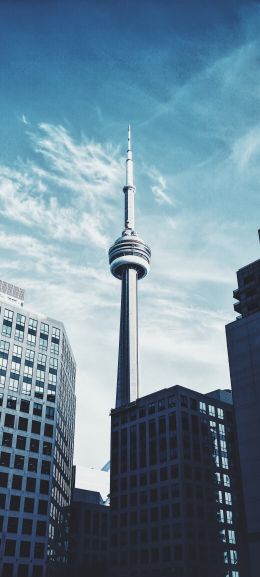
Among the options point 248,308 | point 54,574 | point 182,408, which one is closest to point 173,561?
point 54,574

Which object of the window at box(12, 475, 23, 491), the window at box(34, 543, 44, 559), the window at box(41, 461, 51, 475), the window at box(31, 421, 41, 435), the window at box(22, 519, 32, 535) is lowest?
the window at box(34, 543, 44, 559)

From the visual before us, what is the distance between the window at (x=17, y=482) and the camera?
108 metres

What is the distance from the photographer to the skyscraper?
116 m

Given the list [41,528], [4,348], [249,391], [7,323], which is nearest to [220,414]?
[249,391]

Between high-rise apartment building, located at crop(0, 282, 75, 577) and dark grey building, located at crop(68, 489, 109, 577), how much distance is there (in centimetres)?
1173

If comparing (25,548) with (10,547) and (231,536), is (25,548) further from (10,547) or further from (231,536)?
(231,536)

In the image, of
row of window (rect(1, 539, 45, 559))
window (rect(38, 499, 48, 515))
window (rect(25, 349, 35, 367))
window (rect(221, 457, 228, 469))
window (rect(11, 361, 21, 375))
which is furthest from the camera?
window (rect(221, 457, 228, 469))

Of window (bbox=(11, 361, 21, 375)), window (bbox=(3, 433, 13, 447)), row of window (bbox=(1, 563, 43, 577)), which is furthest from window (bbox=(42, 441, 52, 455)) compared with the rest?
row of window (bbox=(1, 563, 43, 577))

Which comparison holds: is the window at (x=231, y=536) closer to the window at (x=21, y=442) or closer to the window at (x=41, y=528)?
the window at (x=41, y=528)

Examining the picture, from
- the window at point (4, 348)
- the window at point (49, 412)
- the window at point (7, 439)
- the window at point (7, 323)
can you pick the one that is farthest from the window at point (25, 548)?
the window at point (7, 323)

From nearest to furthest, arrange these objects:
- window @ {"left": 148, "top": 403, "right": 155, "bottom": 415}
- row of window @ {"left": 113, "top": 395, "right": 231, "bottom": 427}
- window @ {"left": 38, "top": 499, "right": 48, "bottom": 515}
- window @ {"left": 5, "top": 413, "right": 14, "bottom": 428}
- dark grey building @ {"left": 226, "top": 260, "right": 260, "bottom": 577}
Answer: dark grey building @ {"left": 226, "top": 260, "right": 260, "bottom": 577}, window @ {"left": 38, "top": 499, "right": 48, "bottom": 515}, window @ {"left": 5, "top": 413, "right": 14, "bottom": 428}, row of window @ {"left": 113, "top": 395, "right": 231, "bottom": 427}, window @ {"left": 148, "top": 403, "right": 155, "bottom": 415}

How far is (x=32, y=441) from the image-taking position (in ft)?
379

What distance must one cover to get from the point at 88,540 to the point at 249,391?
71.9 metres

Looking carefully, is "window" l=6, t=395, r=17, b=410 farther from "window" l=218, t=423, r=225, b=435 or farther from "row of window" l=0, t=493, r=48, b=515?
"window" l=218, t=423, r=225, b=435
